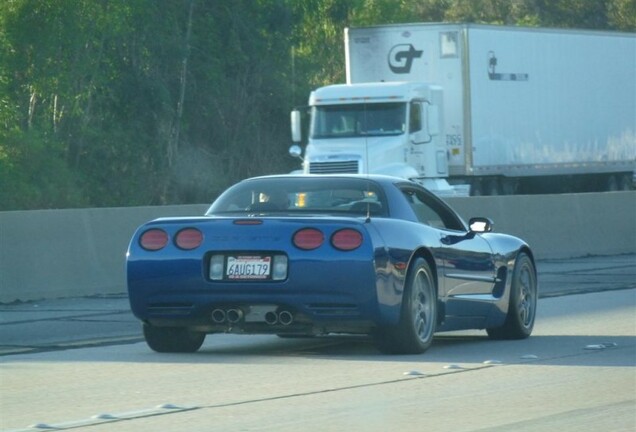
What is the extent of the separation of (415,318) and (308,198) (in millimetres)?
1207

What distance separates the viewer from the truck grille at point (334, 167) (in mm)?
30938

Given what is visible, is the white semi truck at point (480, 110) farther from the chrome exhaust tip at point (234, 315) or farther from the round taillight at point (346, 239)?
the round taillight at point (346, 239)

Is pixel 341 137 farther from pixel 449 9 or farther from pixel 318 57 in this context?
pixel 449 9

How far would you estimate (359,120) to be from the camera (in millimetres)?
31828

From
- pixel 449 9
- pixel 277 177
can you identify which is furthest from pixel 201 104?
pixel 277 177

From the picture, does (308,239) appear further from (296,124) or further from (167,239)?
(296,124)

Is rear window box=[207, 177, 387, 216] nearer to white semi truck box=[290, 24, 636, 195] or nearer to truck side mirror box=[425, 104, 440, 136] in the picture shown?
white semi truck box=[290, 24, 636, 195]

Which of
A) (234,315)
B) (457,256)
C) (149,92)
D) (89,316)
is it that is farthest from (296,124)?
(234,315)

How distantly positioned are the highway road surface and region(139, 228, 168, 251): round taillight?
31.6 inches

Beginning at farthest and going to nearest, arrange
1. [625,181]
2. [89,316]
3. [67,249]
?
1. [625,181]
2. [67,249]
3. [89,316]

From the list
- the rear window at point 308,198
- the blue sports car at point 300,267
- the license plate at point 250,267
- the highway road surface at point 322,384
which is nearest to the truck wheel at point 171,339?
the blue sports car at point 300,267

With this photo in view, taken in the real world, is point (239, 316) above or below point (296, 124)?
below

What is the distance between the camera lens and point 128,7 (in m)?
44.9

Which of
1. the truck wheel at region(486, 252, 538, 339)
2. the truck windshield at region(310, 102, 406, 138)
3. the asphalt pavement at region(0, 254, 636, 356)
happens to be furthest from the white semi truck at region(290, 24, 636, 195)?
the truck wheel at region(486, 252, 538, 339)
